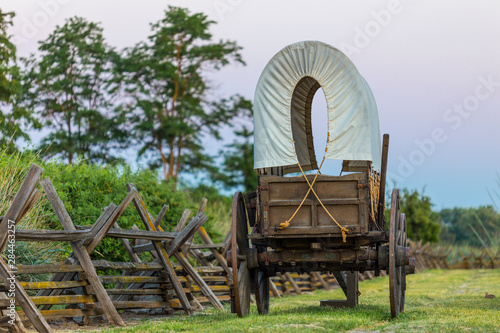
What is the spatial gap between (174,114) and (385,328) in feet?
109

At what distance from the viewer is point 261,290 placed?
1012 cm

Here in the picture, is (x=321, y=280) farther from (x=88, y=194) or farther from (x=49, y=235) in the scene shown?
(x=49, y=235)

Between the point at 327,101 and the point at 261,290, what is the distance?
3189 millimetres

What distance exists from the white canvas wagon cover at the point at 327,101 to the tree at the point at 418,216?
34.9 m

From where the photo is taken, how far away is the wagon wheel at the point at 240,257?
8742mm

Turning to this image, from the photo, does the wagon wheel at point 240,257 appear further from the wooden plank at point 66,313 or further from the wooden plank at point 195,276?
the wooden plank at point 195,276

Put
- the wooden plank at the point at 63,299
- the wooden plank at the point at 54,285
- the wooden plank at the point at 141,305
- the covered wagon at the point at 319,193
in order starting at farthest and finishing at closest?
the wooden plank at the point at 141,305
the wooden plank at the point at 63,299
the wooden plank at the point at 54,285
the covered wagon at the point at 319,193

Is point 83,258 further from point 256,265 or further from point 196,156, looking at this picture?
point 196,156

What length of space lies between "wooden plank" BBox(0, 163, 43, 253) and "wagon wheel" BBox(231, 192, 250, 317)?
260 cm

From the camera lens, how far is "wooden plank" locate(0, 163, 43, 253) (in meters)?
7.78

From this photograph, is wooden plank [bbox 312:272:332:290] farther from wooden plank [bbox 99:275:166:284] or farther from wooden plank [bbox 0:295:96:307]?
wooden plank [bbox 0:295:96:307]

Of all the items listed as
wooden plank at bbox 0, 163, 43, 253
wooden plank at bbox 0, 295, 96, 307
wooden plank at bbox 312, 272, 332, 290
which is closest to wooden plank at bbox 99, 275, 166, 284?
wooden plank at bbox 0, 295, 96, 307

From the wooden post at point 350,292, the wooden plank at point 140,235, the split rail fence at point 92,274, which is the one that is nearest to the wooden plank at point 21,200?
the split rail fence at point 92,274

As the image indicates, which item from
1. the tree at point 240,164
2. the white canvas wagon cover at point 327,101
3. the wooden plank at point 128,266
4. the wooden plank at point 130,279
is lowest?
the wooden plank at point 130,279
